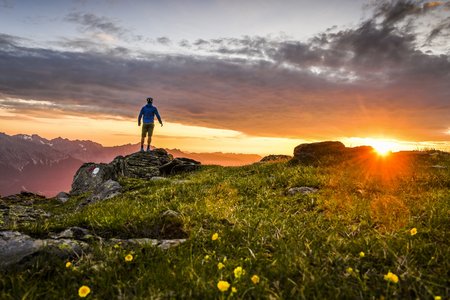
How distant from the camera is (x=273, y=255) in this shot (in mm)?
5559

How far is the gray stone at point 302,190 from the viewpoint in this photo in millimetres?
11462

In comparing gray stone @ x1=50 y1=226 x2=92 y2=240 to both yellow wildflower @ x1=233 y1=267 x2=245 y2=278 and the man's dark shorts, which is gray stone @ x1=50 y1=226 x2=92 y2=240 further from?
the man's dark shorts

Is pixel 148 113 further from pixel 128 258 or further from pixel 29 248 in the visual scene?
pixel 128 258

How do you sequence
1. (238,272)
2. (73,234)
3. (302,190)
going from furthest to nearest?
(302,190)
(73,234)
(238,272)

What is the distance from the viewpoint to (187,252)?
5875 millimetres

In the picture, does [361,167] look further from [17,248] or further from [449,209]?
[17,248]

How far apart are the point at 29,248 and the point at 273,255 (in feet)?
12.6

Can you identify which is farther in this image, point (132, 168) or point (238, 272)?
point (132, 168)

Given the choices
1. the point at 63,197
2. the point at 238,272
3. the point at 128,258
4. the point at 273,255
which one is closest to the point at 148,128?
the point at 63,197

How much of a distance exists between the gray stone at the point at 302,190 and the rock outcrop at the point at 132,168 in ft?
57.0

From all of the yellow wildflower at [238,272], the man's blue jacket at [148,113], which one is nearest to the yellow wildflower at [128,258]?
the yellow wildflower at [238,272]

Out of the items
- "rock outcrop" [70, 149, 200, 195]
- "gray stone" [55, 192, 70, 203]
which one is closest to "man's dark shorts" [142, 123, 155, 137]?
"rock outcrop" [70, 149, 200, 195]

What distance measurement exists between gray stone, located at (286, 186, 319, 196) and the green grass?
1.43 meters

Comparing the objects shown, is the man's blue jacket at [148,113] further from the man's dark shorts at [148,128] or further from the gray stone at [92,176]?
the gray stone at [92,176]
